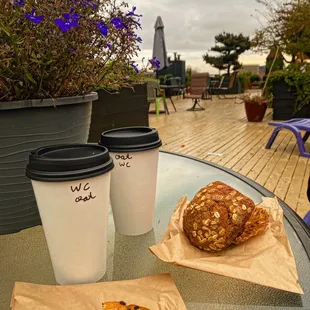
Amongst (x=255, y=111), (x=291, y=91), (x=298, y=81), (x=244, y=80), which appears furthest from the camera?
(x=244, y=80)

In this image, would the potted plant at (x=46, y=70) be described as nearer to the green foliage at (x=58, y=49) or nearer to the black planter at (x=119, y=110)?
the green foliage at (x=58, y=49)

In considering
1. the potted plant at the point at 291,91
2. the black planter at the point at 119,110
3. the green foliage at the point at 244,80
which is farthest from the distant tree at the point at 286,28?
the green foliage at the point at 244,80

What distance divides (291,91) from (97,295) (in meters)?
6.37

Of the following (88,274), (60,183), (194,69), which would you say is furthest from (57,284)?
(194,69)

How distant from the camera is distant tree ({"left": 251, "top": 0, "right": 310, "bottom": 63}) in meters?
6.63

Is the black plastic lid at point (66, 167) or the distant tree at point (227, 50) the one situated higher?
the distant tree at point (227, 50)

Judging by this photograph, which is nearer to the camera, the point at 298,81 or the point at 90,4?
the point at 90,4

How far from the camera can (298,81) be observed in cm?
587

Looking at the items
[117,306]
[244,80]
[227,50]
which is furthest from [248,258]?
[227,50]

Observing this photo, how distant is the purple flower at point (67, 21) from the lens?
458 mm

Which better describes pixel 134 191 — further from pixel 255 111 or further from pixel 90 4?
pixel 255 111

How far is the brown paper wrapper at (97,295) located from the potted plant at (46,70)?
19 centimetres

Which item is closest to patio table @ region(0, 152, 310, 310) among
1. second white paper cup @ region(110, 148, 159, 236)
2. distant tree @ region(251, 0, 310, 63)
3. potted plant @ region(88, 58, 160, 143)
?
second white paper cup @ region(110, 148, 159, 236)

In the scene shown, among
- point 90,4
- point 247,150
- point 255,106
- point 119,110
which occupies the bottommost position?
point 247,150
